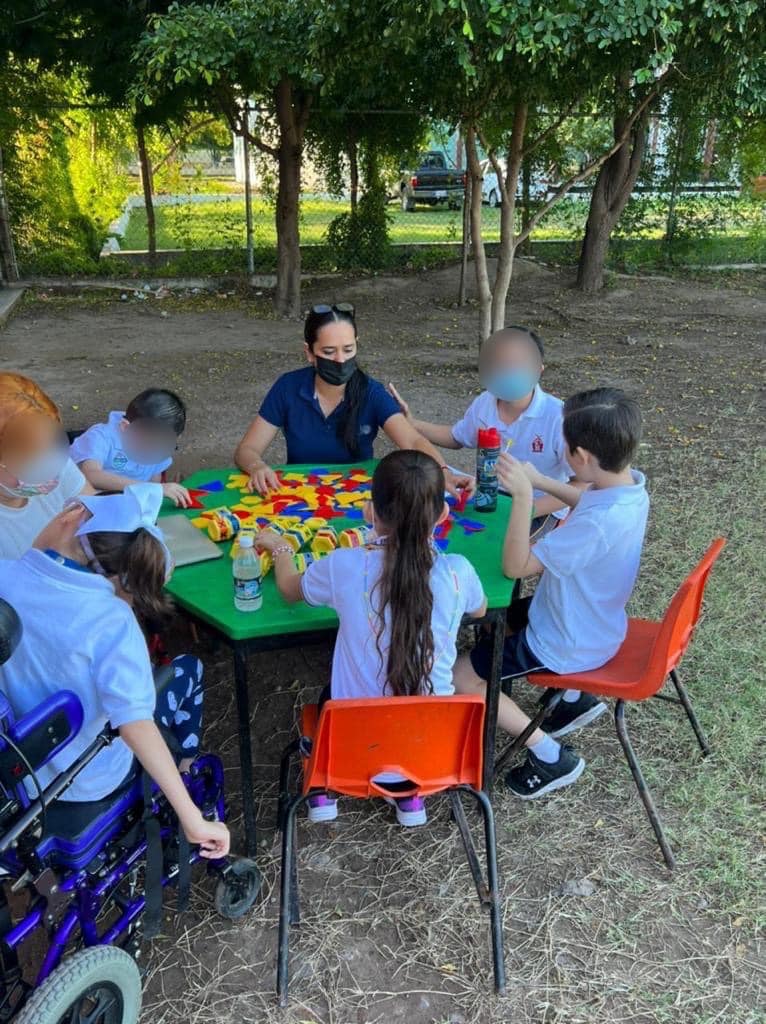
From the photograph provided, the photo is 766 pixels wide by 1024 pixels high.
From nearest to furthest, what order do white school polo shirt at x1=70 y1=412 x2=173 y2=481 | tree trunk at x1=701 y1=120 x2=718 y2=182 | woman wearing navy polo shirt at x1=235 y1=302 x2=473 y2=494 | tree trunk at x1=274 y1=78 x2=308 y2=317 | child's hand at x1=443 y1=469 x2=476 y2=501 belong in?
child's hand at x1=443 y1=469 x2=476 y2=501, white school polo shirt at x1=70 y1=412 x2=173 y2=481, woman wearing navy polo shirt at x1=235 y1=302 x2=473 y2=494, tree trunk at x1=274 y1=78 x2=308 y2=317, tree trunk at x1=701 y1=120 x2=718 y2=182

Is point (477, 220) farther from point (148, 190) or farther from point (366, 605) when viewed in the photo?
point (148, 190)

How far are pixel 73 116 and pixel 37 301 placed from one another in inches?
107

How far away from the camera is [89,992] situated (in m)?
1.67

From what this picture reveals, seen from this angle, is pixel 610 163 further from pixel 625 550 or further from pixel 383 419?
pixel 625 550

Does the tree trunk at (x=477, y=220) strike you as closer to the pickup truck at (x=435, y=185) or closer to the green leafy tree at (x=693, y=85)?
the green leafy tree at (x=693, y=85)

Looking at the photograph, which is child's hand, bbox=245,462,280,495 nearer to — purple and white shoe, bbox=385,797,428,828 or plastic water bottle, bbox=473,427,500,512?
plastic water bottle, bbox=473,427,500,512

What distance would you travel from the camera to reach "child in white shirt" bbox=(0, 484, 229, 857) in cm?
167

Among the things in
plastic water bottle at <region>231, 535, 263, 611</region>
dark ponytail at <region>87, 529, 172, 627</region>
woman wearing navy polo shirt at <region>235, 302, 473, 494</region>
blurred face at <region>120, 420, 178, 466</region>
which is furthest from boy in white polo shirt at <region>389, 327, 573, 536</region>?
dark ponytail at <region>87, 529, 172, 627</region>

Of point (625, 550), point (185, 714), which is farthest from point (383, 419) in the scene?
point (185, 714)

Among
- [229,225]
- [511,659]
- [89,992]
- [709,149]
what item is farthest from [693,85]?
[229,225]

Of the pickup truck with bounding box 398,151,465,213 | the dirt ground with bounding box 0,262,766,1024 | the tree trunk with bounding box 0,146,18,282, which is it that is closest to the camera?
the dirt ground with bounding box 0,262,766,1024

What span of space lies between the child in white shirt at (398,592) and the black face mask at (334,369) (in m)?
1.28

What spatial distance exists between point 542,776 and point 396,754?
986 mm

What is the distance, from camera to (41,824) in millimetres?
1633
